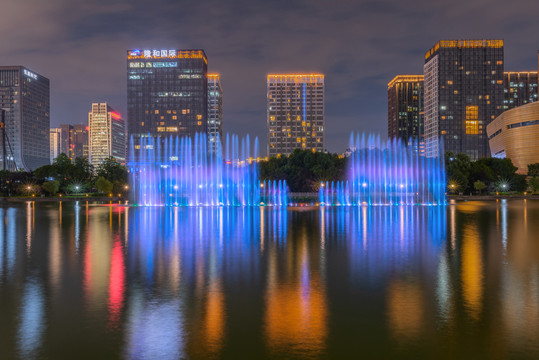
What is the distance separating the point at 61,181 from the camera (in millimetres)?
71188

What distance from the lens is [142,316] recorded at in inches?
315

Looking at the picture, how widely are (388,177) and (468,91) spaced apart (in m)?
117

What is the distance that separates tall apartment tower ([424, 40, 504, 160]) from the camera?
16012cm

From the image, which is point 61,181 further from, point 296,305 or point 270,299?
point 296,305

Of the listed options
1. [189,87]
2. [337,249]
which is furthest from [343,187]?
[189,87]

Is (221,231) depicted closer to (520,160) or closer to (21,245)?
(21,245)

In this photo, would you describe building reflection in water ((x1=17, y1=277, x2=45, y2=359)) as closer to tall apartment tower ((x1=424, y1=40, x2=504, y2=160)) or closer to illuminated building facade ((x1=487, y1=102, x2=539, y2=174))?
illuminated building facade ((x1=487, y1=102, x2=539, y2=174))

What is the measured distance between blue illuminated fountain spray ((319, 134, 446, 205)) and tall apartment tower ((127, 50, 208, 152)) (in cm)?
10201

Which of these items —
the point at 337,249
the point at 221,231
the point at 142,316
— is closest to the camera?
the point at 142,316

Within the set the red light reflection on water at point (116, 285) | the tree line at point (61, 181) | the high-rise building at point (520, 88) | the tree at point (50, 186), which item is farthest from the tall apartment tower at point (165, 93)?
the red light reflection on water at point (116, 285)

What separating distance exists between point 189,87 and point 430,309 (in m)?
166

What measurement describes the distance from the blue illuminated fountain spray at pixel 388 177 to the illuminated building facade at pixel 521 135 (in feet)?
119

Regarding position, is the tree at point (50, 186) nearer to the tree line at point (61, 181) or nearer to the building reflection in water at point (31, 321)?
the tree line at point (61, 181)

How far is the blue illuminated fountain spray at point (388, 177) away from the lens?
198 feet
